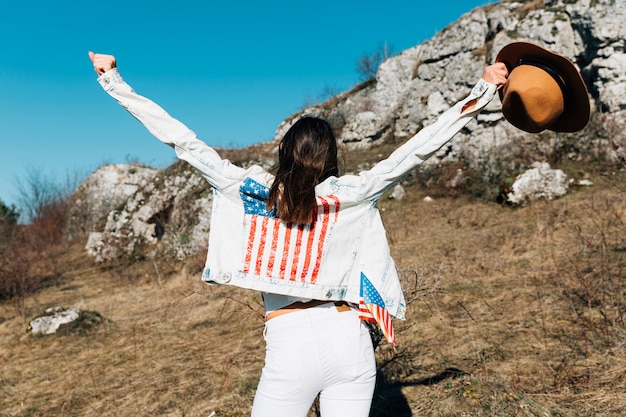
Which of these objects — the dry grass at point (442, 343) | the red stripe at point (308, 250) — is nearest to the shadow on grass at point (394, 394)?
the dry grass at point (442, 343)

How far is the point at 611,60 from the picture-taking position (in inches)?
528

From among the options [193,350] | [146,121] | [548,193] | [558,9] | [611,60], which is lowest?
[193,350]

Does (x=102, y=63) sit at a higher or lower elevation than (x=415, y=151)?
higher

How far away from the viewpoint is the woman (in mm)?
1690

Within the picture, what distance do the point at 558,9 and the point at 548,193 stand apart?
7.65 metres

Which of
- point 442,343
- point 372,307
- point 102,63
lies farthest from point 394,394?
point 102,63

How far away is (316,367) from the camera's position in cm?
165

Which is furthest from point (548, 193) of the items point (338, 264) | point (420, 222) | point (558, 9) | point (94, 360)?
point (338, 264)

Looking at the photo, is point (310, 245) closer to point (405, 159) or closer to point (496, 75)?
point (405, 159)

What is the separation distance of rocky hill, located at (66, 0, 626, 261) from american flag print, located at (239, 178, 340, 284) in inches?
388

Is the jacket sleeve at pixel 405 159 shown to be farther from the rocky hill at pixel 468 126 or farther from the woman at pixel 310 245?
the rocky hill at pixel 468 126

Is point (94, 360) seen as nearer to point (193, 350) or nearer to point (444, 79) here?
point (193, 350)

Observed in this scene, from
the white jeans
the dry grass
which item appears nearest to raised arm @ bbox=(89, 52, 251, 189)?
the white jeans

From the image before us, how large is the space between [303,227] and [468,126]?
15.5m
